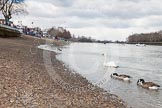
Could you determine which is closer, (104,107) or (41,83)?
(104,107)

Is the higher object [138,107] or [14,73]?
[14,73]

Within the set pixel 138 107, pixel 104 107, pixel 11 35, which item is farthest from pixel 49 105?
pixel 11 35

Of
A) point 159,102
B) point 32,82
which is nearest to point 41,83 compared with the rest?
point 32,82

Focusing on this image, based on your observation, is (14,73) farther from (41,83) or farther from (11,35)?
(11,35)

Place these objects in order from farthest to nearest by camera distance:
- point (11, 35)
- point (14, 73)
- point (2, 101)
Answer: point (11, 35), point (14, 73), point (2, 101)

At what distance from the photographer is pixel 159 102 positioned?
18.6 m

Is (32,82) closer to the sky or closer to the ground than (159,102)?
closer to the sky

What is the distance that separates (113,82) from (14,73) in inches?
383

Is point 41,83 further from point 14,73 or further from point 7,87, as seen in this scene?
point 7,87

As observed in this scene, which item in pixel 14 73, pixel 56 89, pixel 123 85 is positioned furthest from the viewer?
pixel 123 85

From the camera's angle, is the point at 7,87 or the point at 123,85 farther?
the point at 123,85

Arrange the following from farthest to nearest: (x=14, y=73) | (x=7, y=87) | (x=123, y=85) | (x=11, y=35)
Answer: (x=11, y=35), (x=123, y=85), (x=14, y=73), (x=7, y=87)

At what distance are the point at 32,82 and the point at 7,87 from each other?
2.74 metres

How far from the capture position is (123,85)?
24641mm
